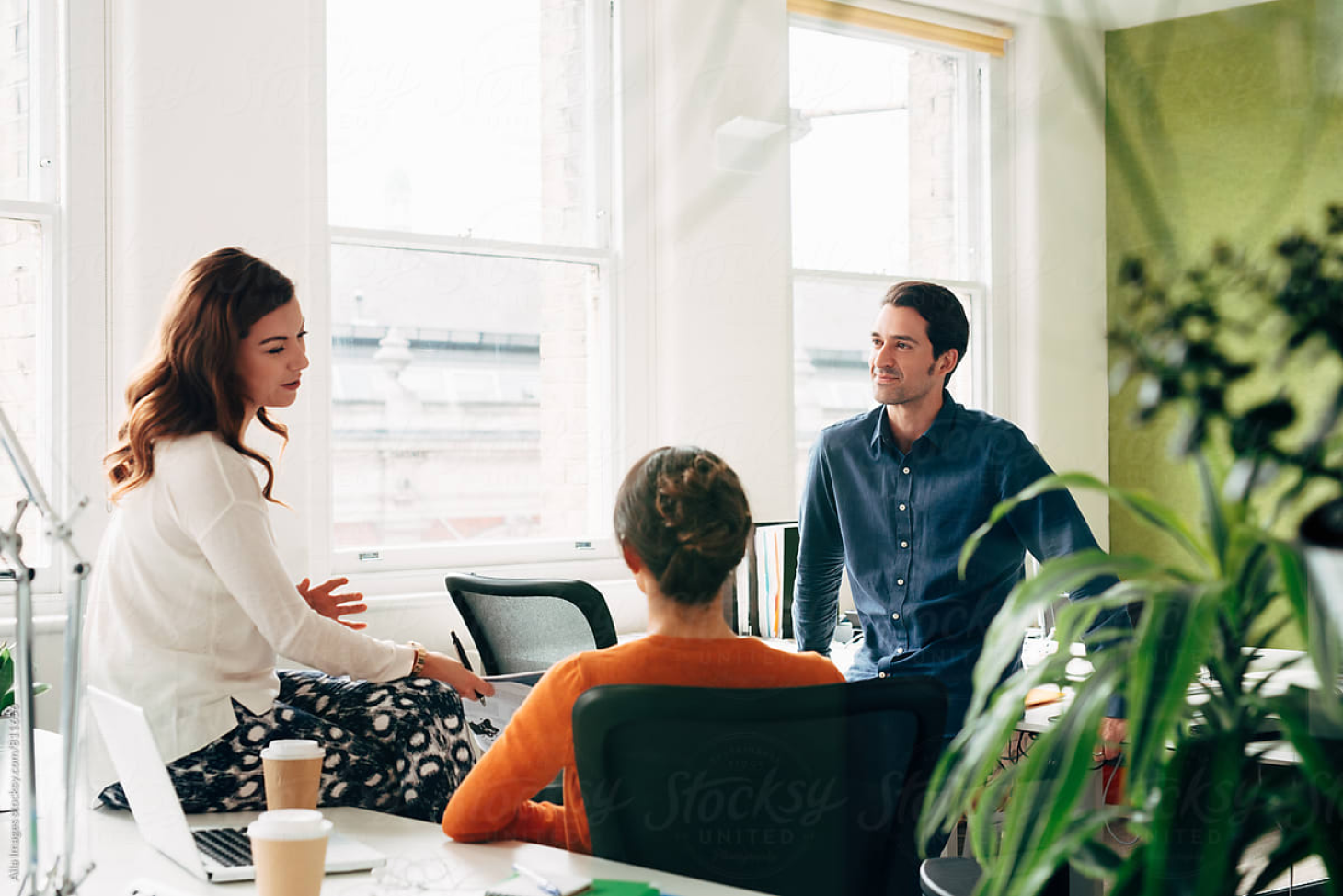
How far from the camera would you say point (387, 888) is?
3.33 ft

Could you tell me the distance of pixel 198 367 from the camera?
1522 mm

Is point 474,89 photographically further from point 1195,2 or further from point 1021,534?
point 1195,2

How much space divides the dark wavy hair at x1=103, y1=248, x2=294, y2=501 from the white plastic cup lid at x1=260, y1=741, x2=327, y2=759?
20.9 inches

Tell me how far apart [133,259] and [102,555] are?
1093 mm

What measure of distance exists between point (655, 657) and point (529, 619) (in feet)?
3.37

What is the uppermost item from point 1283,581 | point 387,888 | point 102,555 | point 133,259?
point 133,259

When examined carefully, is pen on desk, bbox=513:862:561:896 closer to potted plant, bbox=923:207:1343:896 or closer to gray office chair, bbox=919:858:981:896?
gray office chair, bbox=919:858:981:896

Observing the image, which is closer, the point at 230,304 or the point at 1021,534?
the point at 1021,534

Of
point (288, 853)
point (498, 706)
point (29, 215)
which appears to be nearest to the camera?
point (288, 853)

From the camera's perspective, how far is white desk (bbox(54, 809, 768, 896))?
0.99 metres

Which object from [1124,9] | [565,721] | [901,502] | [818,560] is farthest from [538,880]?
[818,560]

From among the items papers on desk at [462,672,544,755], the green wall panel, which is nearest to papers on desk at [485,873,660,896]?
the green wall panel

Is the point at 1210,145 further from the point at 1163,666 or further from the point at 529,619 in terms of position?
the point at 529,619

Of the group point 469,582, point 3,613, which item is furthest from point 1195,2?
point 3,613
